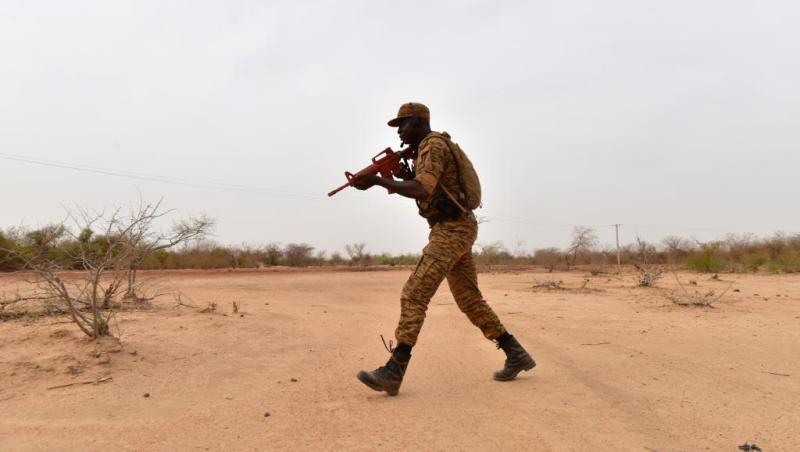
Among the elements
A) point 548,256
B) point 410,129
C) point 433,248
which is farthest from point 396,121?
point 548,256

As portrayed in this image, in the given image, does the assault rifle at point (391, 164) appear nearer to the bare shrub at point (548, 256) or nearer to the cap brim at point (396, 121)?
the cap brim at point (396, 121)

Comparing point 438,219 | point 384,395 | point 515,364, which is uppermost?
point 438,219

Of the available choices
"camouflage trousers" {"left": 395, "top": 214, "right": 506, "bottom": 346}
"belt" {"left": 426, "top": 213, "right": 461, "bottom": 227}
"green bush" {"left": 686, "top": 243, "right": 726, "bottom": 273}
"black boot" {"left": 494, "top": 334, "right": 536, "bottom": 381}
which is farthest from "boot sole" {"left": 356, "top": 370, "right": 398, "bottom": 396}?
"green bush" {"left": 686, "top": 243, "right": 726, "bottom": 273}

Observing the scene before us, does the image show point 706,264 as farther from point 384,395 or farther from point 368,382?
point 368,382

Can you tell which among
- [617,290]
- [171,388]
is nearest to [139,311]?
[171,388]

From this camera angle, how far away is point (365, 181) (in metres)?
3.54

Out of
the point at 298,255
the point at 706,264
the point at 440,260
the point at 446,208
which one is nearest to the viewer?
the point at 440,260

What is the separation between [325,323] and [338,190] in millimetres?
2967

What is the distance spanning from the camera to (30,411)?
295cm

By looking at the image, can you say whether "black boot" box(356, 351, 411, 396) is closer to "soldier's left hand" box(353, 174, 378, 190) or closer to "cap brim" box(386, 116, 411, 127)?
"soldier's left hand" box(353, 174, 378, 190)

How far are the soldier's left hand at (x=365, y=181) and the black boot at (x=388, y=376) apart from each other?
1098 mm

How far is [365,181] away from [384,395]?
1368 mm

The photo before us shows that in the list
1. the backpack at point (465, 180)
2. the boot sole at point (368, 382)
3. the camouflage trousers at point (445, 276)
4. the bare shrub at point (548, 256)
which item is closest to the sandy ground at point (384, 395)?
the boot sole at point (368, 382)

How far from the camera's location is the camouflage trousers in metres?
3.44
